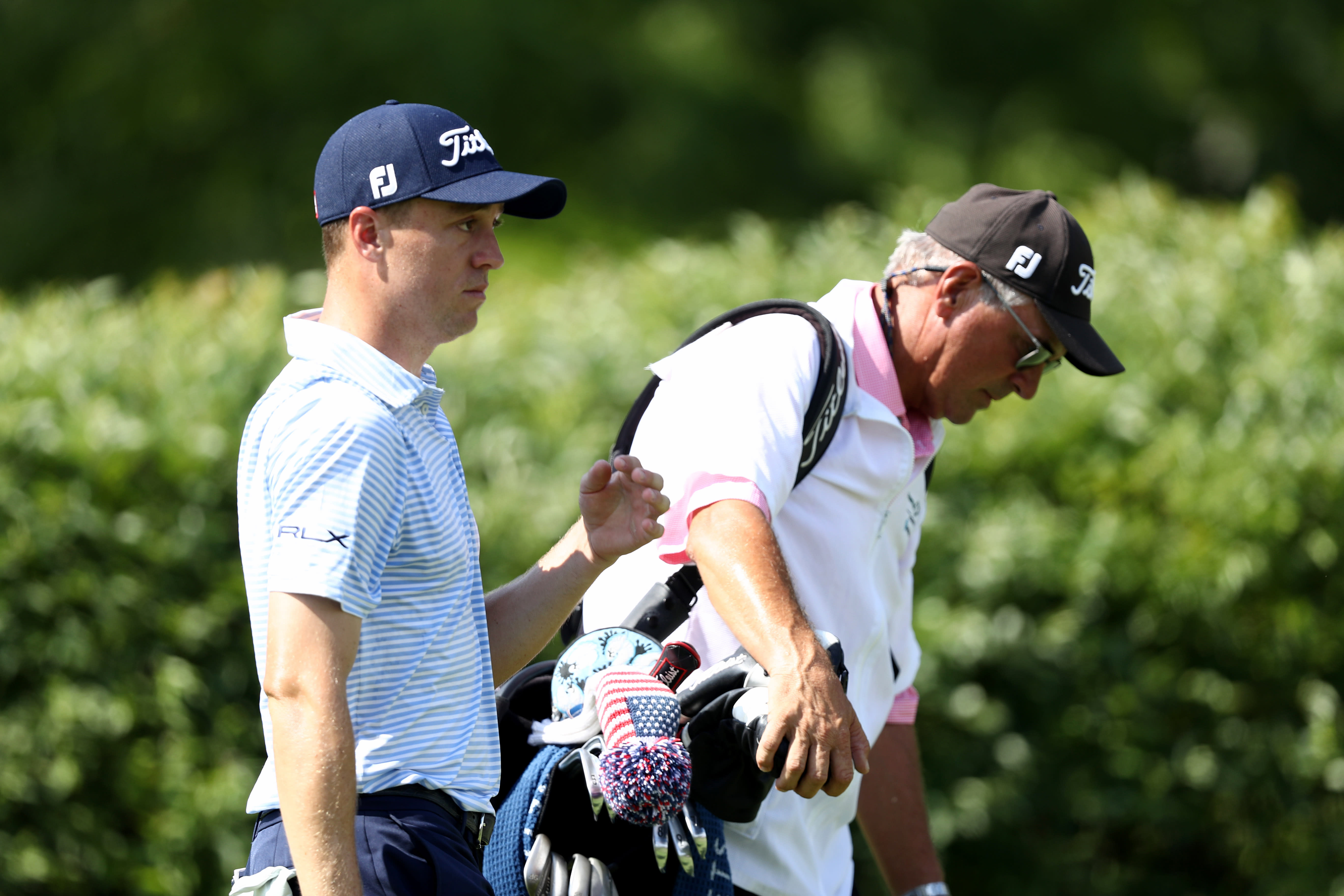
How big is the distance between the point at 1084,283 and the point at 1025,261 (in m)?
0.15

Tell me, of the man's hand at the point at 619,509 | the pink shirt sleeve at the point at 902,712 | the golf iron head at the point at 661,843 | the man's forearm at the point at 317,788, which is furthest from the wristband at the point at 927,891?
the man's forearm at the point at 317,788

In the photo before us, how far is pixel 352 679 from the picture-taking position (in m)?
1.91

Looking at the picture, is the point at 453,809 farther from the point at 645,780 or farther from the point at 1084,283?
the point at 1084,283

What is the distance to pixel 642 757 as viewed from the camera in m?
2.15

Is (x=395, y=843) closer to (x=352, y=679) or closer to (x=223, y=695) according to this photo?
(x=352, y=679)

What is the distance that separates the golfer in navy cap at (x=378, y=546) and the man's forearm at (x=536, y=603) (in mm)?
159

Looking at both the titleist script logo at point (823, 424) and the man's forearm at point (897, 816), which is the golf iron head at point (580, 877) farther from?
the man's forearm at point (897, 816)

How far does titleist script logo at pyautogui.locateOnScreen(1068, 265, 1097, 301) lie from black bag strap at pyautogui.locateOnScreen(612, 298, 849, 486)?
1.67 feet

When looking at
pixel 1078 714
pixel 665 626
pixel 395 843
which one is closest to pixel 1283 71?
pixel 1078 714

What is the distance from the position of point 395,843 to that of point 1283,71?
12.0 m

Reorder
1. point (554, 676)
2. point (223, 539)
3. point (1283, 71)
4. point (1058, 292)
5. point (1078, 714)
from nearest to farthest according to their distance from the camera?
point (554, 676) → point (1058, 292) → point (223, 539) → point (1078, 714) → point (1283, 71)

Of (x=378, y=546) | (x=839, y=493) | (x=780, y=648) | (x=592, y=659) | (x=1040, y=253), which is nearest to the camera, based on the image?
(x=378, y=546)

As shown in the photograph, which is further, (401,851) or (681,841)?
(681,841)

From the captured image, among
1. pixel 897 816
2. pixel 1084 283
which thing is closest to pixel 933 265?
pixel 1084 283
